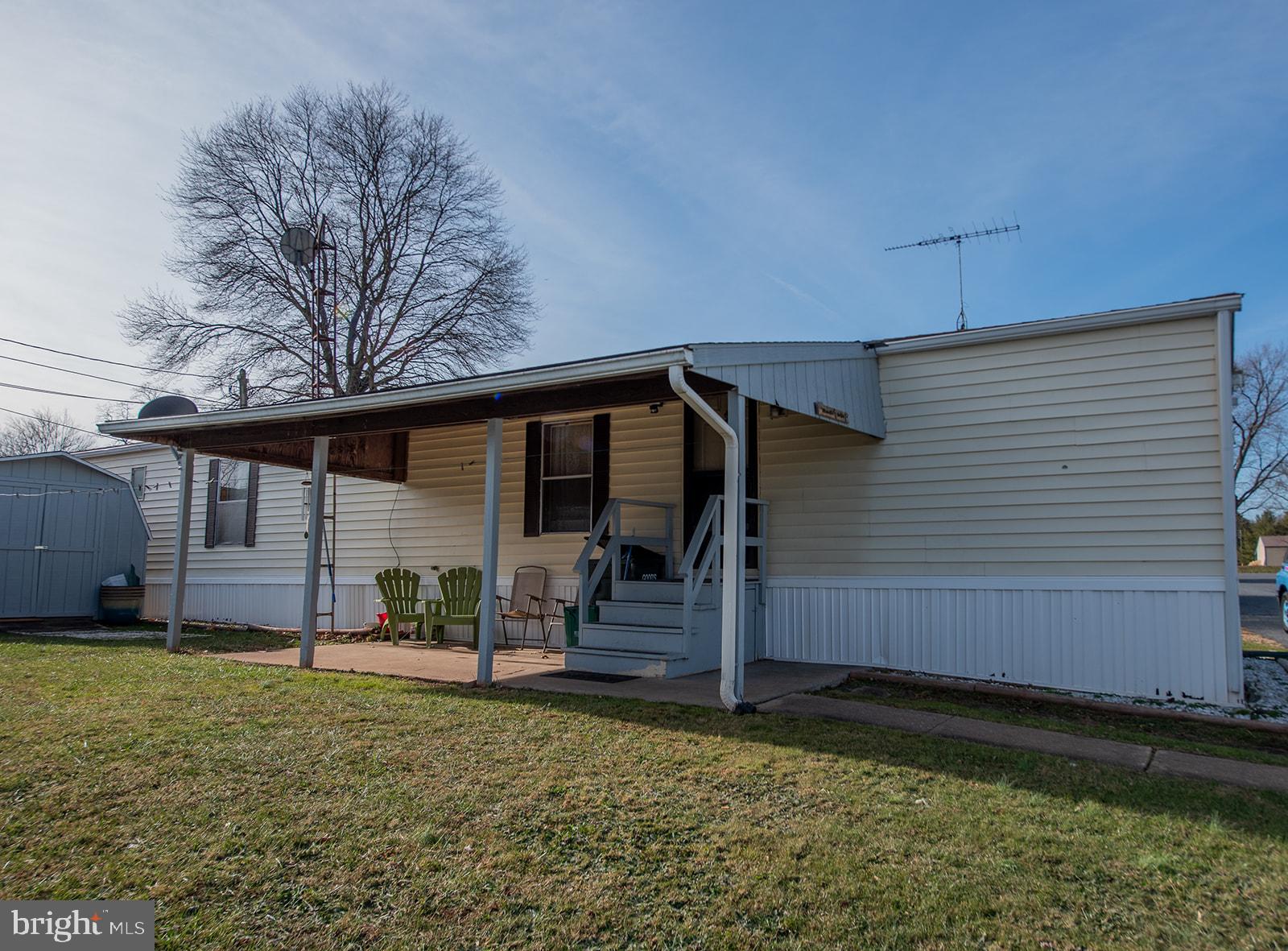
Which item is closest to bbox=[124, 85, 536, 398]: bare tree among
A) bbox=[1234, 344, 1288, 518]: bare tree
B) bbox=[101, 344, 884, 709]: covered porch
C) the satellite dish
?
the satellite dish

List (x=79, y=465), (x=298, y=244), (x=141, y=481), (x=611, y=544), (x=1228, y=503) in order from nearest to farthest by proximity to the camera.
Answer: (x=1228, y=503)
(x=611, y=544)
(x=79, y=465)
(x=141, y=481)
(x=298, y=244)

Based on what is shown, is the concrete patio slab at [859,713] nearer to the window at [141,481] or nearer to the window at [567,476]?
the window at [567,476]

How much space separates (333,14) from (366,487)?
5.79 m

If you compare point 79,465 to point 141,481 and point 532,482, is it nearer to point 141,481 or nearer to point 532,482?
point 141,481

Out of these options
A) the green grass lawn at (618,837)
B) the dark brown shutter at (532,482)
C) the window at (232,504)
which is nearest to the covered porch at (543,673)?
the green grass lawn at (618,837)

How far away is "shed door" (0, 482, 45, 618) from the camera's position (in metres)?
11.9

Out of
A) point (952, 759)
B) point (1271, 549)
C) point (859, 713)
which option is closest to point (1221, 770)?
point (952, 759)

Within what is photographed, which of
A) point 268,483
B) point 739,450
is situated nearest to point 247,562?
point 268,483

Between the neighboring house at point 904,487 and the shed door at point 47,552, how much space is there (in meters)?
5.48

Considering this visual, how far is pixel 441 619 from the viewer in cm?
893

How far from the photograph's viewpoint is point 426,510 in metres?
10.5

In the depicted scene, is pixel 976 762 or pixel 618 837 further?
pixel 976 762

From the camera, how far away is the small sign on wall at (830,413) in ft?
21.0

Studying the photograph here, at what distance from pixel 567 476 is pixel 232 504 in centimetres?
673
